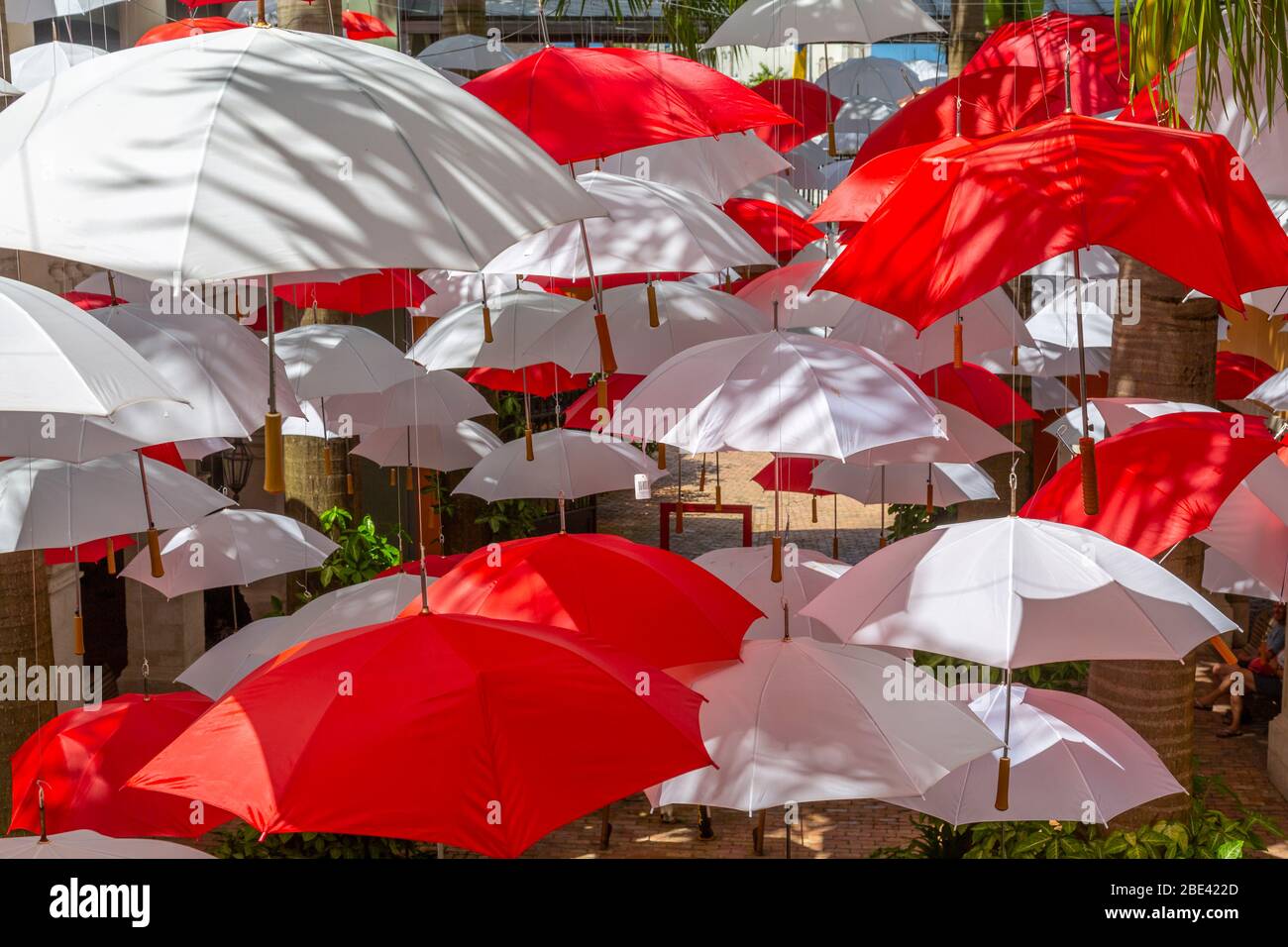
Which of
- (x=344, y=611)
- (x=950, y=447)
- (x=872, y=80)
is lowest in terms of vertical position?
(x=344, y=611)

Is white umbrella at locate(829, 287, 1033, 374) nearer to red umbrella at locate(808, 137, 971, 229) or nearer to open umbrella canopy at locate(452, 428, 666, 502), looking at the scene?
red umbrella at locate(808, 137, 971, 229)

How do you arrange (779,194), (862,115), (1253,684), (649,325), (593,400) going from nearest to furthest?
(649,325) < (593,400) < (1253,684) < (779,194) < (862,115)

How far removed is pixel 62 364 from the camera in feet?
17.6

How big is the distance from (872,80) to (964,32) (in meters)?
13.5

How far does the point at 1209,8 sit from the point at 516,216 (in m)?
4.25

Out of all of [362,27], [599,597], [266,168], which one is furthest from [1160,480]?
[362,27]

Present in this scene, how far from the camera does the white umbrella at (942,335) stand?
1078cm

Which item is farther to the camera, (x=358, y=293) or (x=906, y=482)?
(x=906, y=482)

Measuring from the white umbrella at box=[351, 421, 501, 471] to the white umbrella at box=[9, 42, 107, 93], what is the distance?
14.1ft

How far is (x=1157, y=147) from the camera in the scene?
6.54 m

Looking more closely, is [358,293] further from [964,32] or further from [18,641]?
[964,32]

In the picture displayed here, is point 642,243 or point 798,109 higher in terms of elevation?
point 798,109
